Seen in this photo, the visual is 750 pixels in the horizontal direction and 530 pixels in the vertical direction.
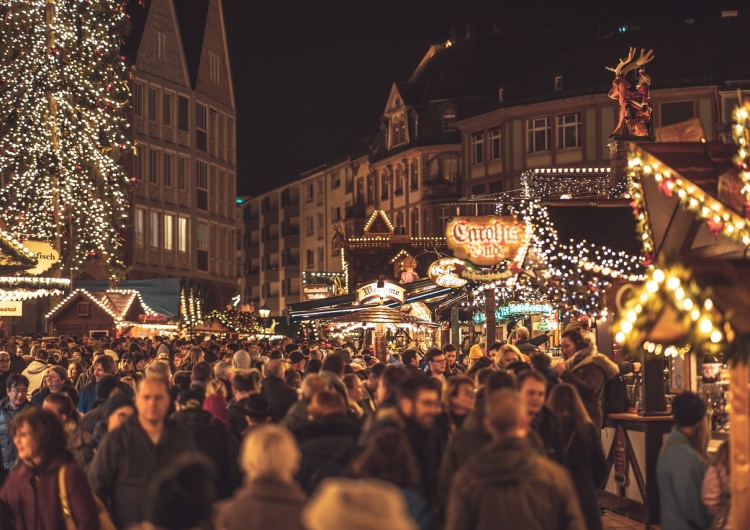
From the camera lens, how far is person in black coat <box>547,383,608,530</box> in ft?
30.9

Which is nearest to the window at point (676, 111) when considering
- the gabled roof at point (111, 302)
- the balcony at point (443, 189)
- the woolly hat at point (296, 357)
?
the balcony at point (443, 189)

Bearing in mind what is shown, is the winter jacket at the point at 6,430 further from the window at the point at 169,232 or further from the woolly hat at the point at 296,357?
the window at the point at 169,232

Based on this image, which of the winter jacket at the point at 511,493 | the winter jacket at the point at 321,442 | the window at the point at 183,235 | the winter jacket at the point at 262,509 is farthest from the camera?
the window at the point at 183,235

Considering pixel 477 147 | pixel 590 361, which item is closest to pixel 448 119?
pixel 477 147

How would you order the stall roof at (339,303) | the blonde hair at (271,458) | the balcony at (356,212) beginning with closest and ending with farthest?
the blonde hair at (271,458) → the stall roof at (339,303) → the balcony at (356,212)

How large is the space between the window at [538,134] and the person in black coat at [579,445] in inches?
1994

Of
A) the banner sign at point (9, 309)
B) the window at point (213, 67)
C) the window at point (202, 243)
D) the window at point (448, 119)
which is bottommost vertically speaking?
the banner sign at point (9, 309)

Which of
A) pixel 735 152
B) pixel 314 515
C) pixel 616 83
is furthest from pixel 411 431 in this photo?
pixel 616 83

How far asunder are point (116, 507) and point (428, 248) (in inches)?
1830

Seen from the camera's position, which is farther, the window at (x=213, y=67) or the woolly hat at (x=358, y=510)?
the window at (x=213, y=67)

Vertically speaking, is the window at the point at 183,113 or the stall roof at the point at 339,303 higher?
the window at the point at 183,113

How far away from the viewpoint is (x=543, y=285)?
22.8 meters

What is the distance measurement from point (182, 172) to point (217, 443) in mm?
53723

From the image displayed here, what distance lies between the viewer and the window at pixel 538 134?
59.5 meters
